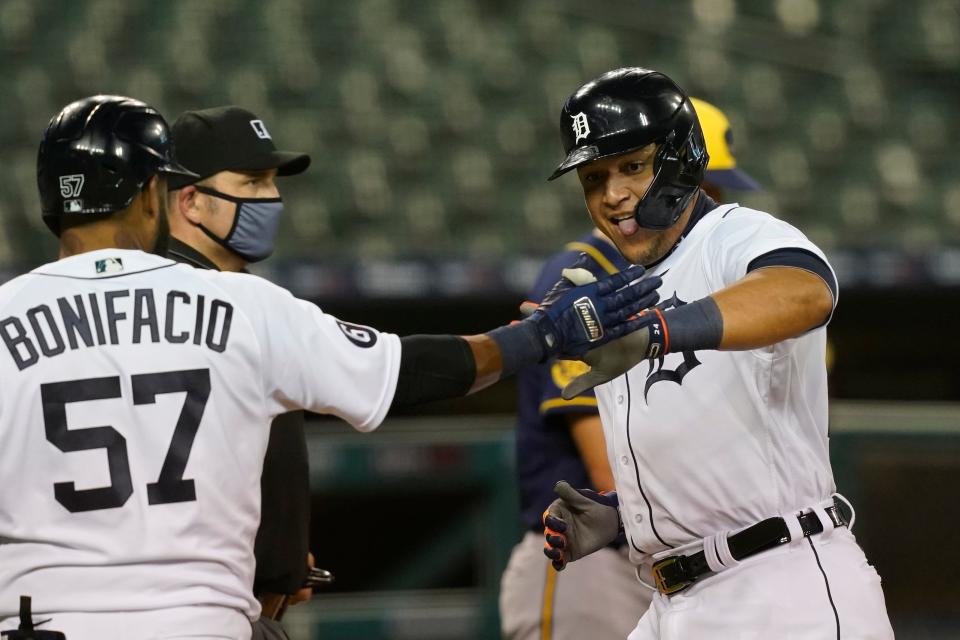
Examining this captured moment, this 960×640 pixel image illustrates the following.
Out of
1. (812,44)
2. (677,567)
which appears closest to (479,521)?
(677,567)

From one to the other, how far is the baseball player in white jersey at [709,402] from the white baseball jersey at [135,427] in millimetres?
608

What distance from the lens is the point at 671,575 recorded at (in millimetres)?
2631

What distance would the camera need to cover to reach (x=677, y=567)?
262 cm

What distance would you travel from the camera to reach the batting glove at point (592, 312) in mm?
2447

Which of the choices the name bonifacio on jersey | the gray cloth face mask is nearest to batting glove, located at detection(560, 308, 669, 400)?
the name bonifacio on jersey

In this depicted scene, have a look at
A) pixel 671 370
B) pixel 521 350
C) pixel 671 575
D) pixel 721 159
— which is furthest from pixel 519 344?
pixel 721 159

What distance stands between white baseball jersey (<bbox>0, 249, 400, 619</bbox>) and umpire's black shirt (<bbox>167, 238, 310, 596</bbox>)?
63cm

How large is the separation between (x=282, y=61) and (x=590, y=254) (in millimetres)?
4983

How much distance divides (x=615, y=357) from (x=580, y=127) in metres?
0.58

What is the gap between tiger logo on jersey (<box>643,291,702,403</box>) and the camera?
8.52 feet

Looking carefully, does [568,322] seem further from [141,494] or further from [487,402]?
[487,402]

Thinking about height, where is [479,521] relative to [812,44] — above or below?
below

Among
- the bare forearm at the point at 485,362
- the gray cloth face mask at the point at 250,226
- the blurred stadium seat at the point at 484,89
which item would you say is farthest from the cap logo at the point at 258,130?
the blurred stadium seat at the point at 484,89

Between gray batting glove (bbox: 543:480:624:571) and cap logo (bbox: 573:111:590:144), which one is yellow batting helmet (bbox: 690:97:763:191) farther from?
gray batting glove (bbox: 543:480:624:571)
